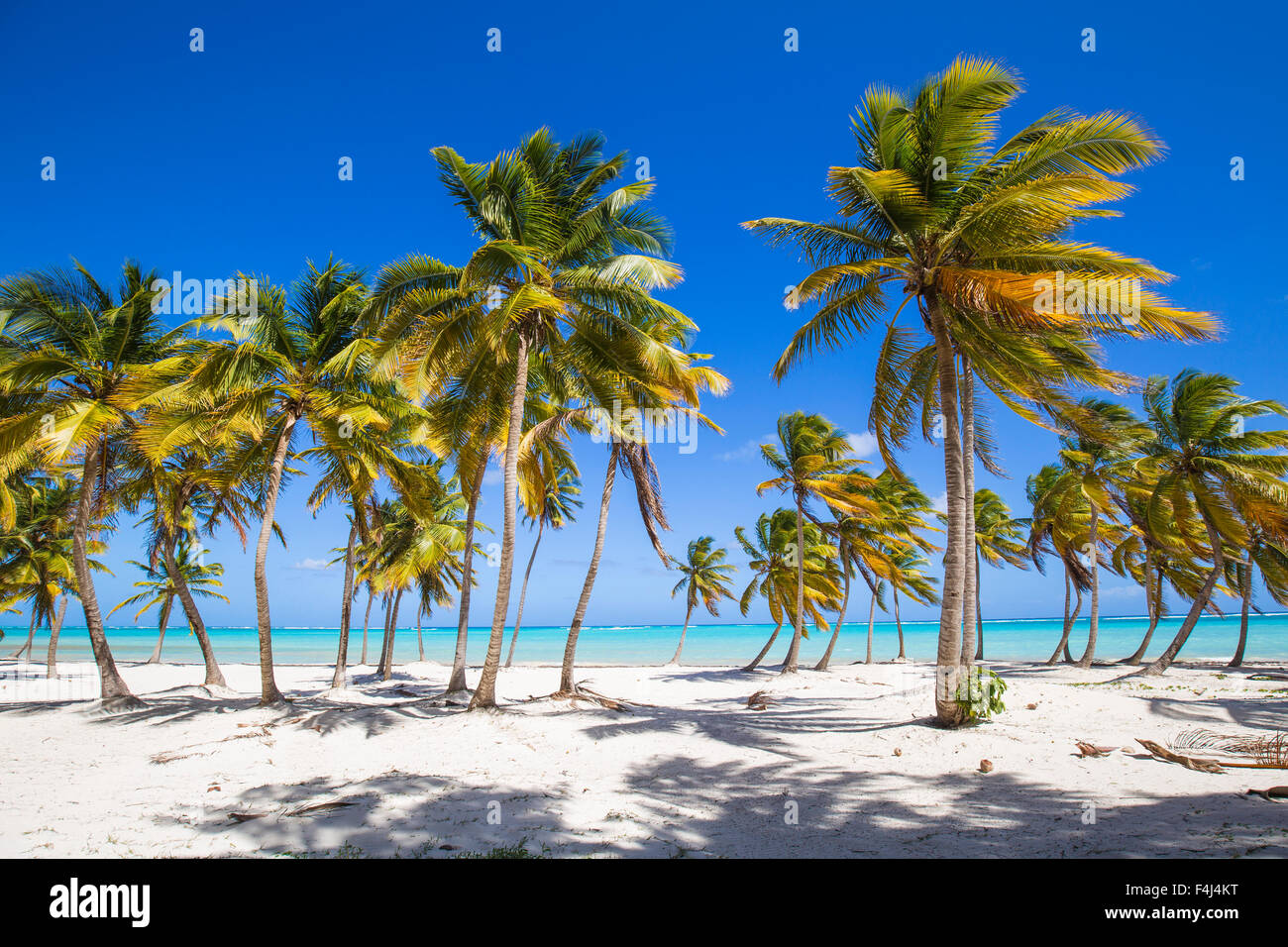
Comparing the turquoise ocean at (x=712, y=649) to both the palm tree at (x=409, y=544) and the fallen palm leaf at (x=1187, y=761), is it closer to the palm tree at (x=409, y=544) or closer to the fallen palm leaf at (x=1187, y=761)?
the palm tree at (x=409, y=544)

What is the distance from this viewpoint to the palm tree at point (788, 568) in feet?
86.9

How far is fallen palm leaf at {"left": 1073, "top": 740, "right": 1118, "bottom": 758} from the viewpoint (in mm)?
7195

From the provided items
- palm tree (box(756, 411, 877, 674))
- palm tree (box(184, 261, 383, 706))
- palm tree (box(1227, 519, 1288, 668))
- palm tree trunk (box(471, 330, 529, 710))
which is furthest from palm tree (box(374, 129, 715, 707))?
palm tree (box(1227, 519, 1288, 668))

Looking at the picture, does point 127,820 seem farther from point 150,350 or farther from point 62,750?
point 150,350

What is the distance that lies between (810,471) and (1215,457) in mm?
11493

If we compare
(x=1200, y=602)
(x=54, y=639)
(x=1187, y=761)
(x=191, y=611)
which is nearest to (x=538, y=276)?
(x=1187, y=761)

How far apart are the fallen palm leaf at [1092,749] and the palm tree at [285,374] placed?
39.8 feet

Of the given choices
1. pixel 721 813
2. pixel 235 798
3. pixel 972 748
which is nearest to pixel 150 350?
pixel 235 798

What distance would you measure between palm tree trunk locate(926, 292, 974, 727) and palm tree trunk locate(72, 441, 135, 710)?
16186 mm
